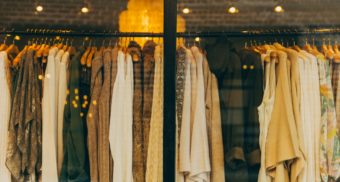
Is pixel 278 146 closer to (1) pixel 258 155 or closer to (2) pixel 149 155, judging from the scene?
(1) pixel 258 155

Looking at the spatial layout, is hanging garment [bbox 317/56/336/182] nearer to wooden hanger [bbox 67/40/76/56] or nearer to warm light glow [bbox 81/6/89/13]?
wooden hanger [bbox 67/40/76/56]

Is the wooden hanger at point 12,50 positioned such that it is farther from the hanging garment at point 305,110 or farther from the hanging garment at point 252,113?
the hanging garment at point 305,110

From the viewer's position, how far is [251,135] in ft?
9.18

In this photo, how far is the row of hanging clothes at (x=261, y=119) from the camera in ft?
8.98

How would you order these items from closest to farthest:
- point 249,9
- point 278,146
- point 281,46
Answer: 1. point 278,146
2. point 281,46
3. point 249,9

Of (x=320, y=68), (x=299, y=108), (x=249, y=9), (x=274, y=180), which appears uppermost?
(x=249, y=9)

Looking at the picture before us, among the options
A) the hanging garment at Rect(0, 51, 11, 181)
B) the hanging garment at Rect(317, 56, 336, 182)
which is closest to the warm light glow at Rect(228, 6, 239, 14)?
the hanging garment at Rect(317, 56, 336, 182)

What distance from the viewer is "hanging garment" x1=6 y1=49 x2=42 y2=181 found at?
2717 millimetres

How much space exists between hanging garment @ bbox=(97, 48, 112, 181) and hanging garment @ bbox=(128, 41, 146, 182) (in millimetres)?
141

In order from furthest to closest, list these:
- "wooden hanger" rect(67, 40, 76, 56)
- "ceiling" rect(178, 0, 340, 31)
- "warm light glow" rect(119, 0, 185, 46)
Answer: "ceiling" rect(178, 0, 340, 31)
"warm light glow" rect(119, 0, 185, 46)
"wooden hanger" rect(67, 40, 76, 56)

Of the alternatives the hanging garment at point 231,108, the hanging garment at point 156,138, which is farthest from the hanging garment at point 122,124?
the hanging garment at point 231,108

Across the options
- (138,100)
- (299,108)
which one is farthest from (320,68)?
(138,100)

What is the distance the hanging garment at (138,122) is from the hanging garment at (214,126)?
361 millimetres

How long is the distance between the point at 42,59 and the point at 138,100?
22.7 inches
